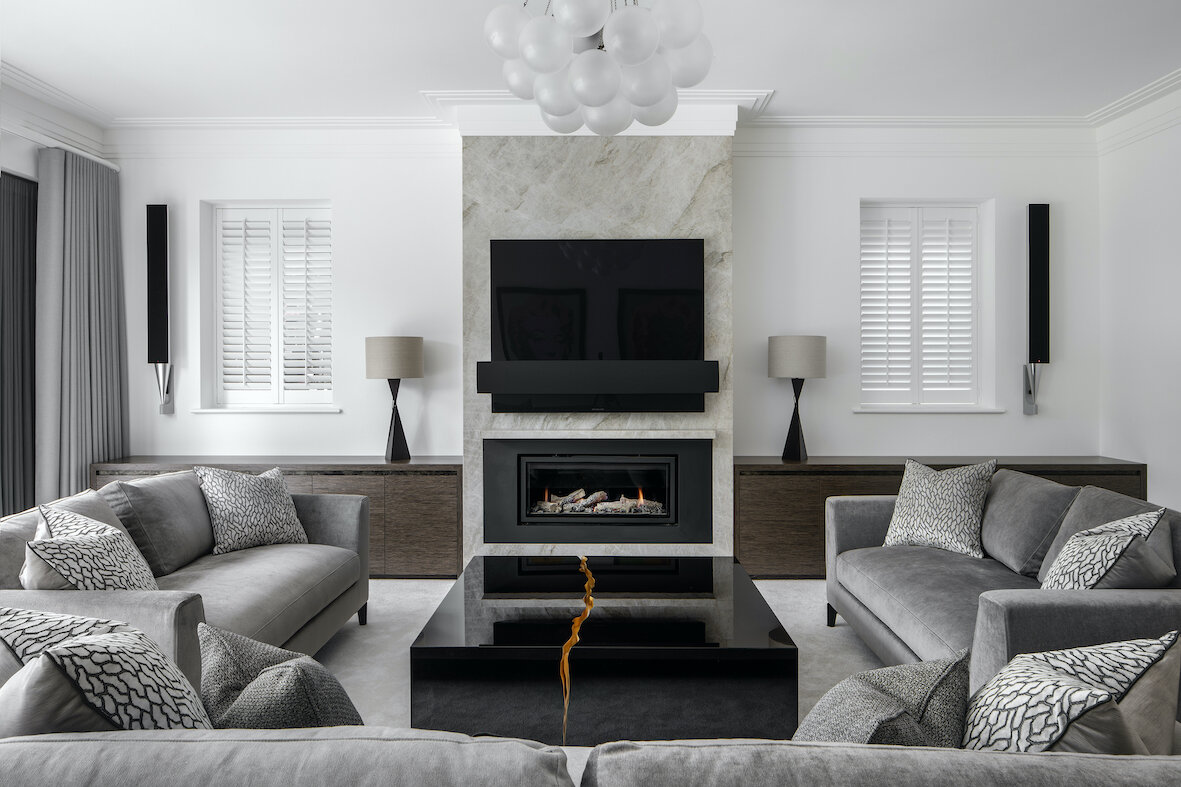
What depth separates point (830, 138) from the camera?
4637 mm

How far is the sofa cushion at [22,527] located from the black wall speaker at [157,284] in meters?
2.27

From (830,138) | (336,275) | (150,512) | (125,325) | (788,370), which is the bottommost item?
(150,512)

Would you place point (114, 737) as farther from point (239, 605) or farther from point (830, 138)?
point (830, 138)

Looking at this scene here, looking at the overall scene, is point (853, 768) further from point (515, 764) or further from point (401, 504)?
point (401, 504)

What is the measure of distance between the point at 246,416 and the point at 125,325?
950 mm

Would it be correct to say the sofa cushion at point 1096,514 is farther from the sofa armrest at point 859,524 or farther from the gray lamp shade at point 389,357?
the gray lamp shade at point 389,357

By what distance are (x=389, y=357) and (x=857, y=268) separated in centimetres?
294

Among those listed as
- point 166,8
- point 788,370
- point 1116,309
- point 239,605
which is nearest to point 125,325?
point 166,8

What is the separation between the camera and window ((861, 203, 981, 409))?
4.78 metres

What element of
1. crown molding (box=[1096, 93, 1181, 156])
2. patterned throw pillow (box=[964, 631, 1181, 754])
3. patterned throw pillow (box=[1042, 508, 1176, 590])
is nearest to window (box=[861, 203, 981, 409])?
crown molding (box=[1096, 93, 1181, 156])

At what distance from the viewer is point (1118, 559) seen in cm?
206

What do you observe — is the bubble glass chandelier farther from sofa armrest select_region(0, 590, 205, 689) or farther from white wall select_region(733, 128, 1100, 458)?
white wall select_region(733, 128, 1100, 458)

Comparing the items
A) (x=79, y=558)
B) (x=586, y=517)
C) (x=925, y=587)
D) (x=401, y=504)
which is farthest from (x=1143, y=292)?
(x=79, y=558)

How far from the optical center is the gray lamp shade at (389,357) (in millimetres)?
4371
